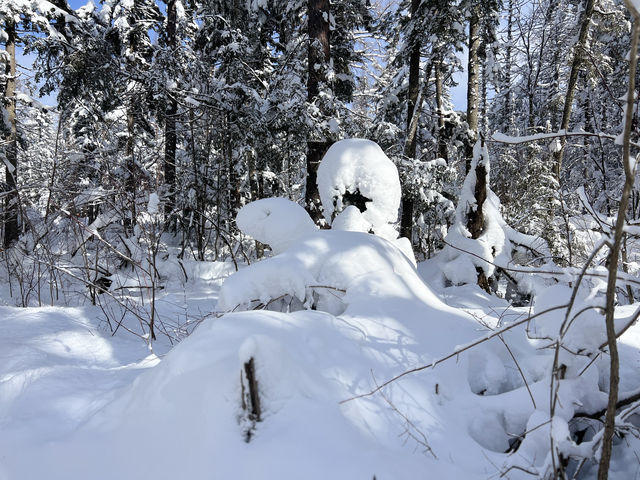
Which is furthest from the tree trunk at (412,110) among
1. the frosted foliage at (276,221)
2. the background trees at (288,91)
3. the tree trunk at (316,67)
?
the frosted foliage at (276,221)

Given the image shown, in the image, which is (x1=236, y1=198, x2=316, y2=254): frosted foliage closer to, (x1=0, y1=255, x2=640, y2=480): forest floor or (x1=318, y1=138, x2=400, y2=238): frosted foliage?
(x1=318, y1=138, x2=400, y2=238): frosted foliage

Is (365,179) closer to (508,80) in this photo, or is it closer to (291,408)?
(291,408)

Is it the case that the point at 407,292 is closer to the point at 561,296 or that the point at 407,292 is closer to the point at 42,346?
the point at 561,296

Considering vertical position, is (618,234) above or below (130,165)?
below

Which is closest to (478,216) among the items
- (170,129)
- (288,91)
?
(288,91)

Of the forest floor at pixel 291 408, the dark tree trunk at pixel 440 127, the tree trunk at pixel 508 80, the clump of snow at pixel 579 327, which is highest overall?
Answer: the tree trunk at pixel 508 80

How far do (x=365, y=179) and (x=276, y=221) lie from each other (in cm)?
148

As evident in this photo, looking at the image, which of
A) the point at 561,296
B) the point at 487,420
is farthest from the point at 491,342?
the point at 561,296

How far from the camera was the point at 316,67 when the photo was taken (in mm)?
7840

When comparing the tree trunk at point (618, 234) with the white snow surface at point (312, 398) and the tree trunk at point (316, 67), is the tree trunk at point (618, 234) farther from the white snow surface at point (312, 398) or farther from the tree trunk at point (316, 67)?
the tree trunk at point (316, 67)

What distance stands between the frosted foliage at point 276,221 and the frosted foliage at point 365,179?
0.91 meters

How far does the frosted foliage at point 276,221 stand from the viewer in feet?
14.6

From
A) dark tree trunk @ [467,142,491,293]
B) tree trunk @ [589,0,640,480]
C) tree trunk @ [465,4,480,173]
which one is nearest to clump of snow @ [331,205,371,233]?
dark tree trunk @ [467,142,491,293]

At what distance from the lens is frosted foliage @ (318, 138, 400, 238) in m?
5.07
